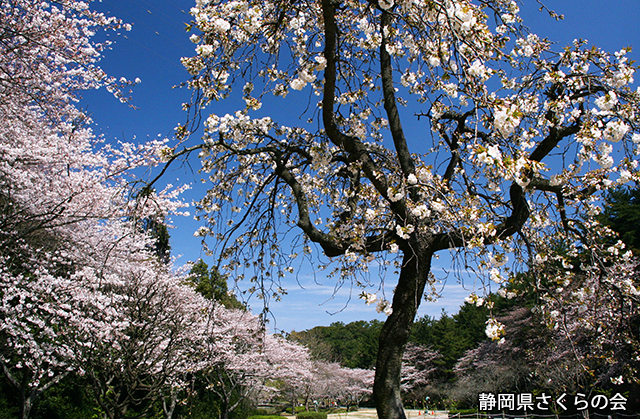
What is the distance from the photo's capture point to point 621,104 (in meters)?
3.23

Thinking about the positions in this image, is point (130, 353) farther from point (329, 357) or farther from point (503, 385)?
point (329, 357)

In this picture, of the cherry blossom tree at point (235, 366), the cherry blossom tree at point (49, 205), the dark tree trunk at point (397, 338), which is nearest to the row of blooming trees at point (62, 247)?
the cherry blossom tree at point (49, 205)

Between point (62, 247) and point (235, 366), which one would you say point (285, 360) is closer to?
point (235, 366)

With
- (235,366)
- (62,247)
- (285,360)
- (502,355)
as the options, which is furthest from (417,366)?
(62,247)

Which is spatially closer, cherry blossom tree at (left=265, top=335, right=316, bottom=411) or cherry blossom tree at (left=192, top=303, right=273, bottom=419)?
cherry blossom tree at (left=192, top=303, right=273, bottom=419)

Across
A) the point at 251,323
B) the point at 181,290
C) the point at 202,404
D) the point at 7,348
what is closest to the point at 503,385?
the point at 251,323

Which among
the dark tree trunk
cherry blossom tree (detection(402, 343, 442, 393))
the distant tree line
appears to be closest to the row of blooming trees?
the dark tree trunk

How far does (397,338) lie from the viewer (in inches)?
112

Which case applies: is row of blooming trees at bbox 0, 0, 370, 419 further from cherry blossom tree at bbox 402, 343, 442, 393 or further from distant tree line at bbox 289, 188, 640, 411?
cherry blossom tree at bbox 402, 343, 442, 393

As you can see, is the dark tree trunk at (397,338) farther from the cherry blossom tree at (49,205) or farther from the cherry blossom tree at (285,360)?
the cherry blossom tree at (285,360)

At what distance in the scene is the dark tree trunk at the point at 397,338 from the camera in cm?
275

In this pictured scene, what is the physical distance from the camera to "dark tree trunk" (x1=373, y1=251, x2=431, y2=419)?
9.03 ft

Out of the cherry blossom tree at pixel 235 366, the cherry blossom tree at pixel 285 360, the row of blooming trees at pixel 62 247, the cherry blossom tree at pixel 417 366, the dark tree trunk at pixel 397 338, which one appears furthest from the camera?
the cherry blossom tree at pixel 417 366

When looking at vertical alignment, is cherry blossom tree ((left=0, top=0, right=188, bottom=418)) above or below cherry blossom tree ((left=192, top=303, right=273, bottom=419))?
above
